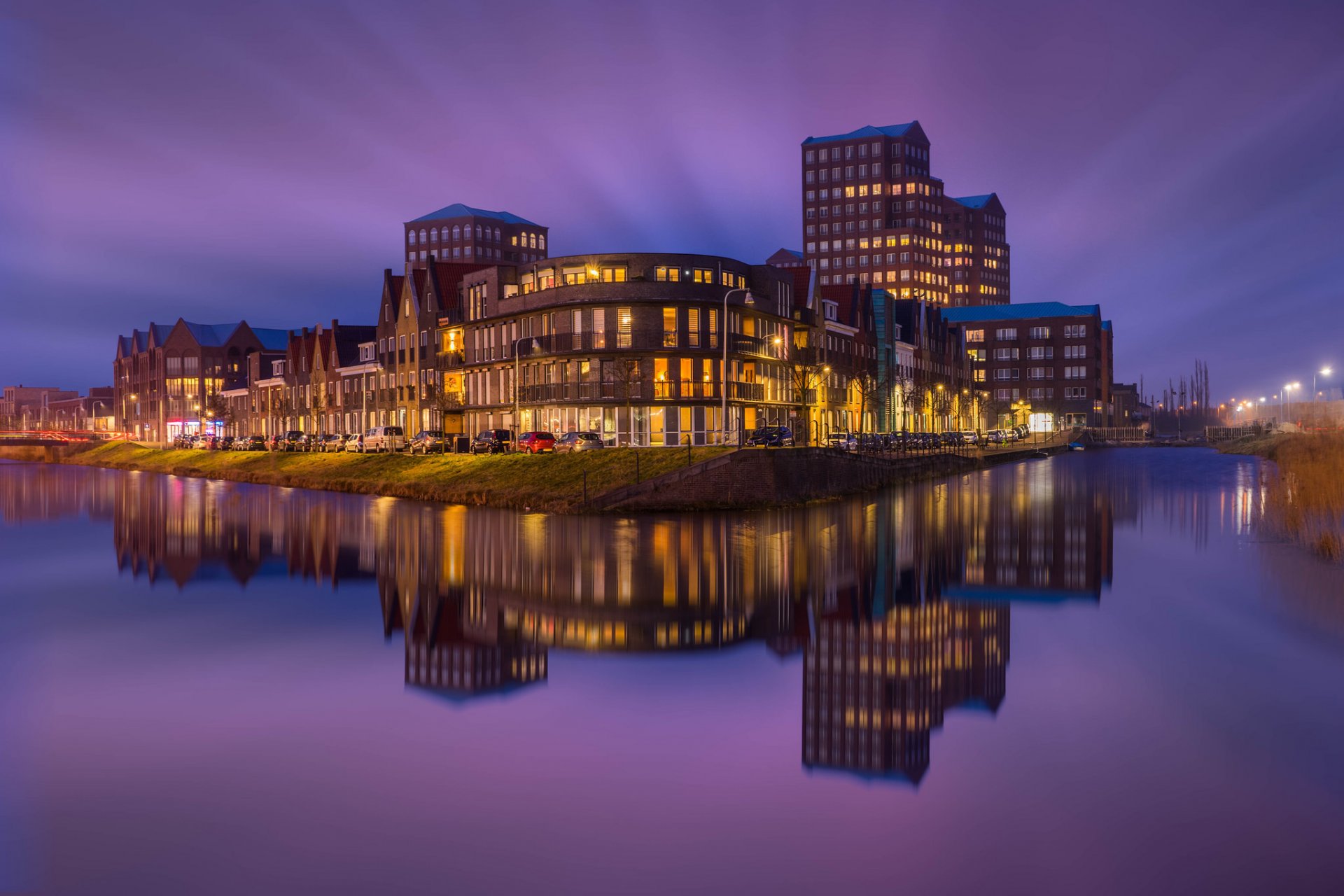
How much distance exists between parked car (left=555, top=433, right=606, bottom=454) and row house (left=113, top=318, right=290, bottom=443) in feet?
376

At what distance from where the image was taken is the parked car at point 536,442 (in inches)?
2594

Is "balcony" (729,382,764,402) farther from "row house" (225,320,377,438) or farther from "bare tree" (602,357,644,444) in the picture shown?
"row house" (225,320,377,438)

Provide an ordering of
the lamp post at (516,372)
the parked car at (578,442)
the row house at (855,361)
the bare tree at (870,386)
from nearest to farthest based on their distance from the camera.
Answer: the parked car at (578,442), the lamp post at (516,372), the row house at (855,361), the bare tree at (870,386)

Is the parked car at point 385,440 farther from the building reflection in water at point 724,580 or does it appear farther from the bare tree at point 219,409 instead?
the bare tree at point 219,409

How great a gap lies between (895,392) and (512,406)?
56886mm

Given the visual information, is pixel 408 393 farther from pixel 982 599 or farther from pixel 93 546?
pixel 982 599

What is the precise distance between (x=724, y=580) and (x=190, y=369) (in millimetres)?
166634

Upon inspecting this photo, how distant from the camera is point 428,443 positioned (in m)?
77.9

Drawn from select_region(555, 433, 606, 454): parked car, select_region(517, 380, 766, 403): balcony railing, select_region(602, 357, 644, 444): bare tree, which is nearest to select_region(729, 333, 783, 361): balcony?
select_region(517, 380, 766, 403): balcony railing

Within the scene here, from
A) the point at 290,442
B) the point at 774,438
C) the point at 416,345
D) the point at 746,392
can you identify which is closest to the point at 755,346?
the point at 746,392

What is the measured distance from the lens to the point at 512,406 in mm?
82062

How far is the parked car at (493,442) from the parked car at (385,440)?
13516mm

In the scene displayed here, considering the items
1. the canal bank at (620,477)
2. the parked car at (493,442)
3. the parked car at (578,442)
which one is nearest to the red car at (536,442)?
the parked car at (578,442)

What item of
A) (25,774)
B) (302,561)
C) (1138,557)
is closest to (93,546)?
(302,561)
